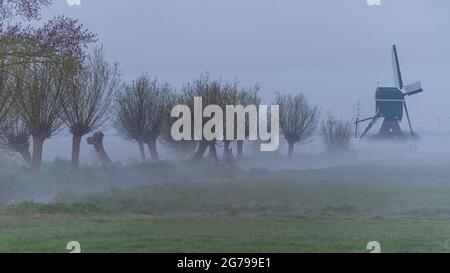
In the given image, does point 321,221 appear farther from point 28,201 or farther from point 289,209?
point 28,201

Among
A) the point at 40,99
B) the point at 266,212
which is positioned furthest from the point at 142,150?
the point at 40,99

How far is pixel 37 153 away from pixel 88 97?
2.95ft

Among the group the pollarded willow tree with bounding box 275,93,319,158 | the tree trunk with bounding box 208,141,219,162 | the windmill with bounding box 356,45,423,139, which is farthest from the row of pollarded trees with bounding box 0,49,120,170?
the windmill with bounding box 356,45,423,139

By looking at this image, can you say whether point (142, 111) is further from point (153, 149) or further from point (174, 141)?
point (174, 141)

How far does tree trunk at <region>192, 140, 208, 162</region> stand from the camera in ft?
19.8

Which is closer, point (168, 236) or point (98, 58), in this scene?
point (168, 236)

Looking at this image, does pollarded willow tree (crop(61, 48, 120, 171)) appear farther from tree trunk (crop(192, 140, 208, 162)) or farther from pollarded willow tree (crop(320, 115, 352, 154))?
pollarded willow tree (crop(320, 115, 352, 154))

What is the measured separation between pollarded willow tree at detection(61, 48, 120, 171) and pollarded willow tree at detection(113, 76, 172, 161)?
147 mm

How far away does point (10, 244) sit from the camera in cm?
594

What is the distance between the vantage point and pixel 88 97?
26.5ft
